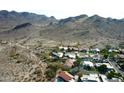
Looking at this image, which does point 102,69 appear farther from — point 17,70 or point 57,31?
point 57,31

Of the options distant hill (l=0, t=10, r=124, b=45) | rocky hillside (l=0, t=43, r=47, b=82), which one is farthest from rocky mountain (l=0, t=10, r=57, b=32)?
rocky hillside (l=0, t=43, r=47, b=82)

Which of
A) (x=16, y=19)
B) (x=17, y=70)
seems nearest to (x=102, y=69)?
(x=17, y=70)

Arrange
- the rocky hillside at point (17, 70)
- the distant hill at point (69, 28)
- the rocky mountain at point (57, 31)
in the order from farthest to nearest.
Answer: the distant hill at point (69, 28)
the rocky mountain at point (57, 31)
the rocky hillside at point (17, 70)

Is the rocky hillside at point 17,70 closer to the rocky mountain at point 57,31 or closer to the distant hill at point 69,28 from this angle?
the rocky mountain at point 57,31

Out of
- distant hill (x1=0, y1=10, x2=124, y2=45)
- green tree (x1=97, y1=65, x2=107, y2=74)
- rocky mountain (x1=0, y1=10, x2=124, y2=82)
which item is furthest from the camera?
distant hill (x1=0, y1=10, x2=124, y2=45)

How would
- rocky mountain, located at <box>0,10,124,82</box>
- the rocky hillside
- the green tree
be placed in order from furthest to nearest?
rocky mountain, located at <box>0,10,124,82</box>
the green tree
the rocky hillside

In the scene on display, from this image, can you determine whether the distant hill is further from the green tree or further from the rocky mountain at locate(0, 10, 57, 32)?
the green tree

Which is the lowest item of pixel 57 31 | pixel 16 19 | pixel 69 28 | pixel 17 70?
pixel 57 31

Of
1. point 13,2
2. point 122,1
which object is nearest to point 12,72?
point 13,2

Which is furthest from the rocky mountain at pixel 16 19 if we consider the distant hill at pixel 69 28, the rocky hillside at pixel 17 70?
the rocky hillside at pixel 17 70
